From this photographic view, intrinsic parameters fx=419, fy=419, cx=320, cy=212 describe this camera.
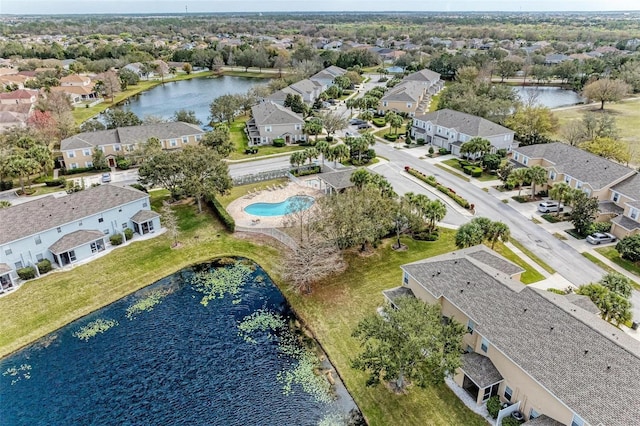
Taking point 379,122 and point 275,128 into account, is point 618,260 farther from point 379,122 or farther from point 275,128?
point 379,122

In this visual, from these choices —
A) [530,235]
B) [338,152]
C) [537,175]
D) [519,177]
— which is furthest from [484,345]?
[338,152]

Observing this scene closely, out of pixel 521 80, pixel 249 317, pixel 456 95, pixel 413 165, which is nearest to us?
pixel 249 317

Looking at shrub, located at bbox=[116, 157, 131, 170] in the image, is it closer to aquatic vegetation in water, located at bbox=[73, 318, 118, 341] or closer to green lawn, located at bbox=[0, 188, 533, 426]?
green lawn, located at bbox=[0, 188, 533, 426]

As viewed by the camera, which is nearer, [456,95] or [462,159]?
[462,159]

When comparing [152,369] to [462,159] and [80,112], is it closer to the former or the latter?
[462,159]

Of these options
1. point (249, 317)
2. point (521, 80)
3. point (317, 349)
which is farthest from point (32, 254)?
point (521, 80)

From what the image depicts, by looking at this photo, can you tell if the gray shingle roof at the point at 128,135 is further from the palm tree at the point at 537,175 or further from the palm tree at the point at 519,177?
the palm tree at the point at 537,175

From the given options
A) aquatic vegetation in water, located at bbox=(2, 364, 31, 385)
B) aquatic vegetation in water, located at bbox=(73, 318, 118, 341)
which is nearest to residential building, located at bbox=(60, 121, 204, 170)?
aquatic vegetation in water, located at bbox=(73, 318, 118, 341)
